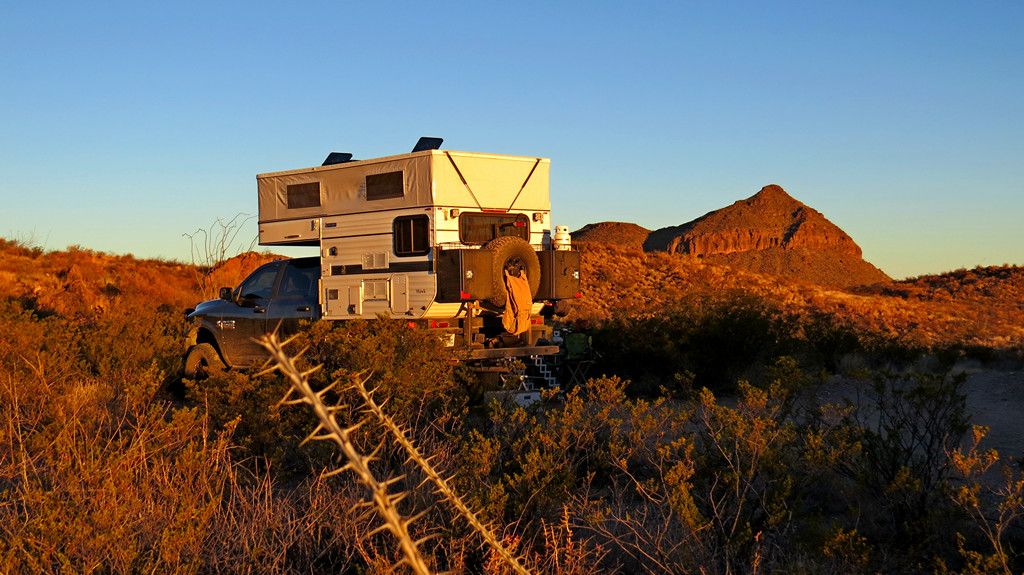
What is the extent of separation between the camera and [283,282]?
1312 centimetres

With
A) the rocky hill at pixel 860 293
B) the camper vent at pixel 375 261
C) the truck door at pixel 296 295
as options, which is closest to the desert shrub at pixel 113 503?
the camper vent at pixel 375 261

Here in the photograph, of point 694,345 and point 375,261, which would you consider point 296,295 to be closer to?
point 375,261

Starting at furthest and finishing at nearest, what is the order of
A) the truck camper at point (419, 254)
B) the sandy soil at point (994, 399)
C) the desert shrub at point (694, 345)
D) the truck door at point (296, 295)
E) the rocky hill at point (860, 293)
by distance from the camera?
the rocky hill at point (860, 293), the desert shrub at point (694, 345), the truck door at point (296, 295), the truck camper at point (419, 254), the sandy soil at point (994, 399)

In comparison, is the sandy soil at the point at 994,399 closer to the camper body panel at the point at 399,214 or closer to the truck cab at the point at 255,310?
the camper body panel at the point at 399,214

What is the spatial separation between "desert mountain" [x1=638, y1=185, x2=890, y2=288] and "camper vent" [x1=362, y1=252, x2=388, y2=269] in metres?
44.8

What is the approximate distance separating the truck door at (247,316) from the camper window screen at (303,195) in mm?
822

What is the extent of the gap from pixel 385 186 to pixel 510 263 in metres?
1.75

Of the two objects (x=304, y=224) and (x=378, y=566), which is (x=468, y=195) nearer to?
(x=304, y=224)

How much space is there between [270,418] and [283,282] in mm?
5598

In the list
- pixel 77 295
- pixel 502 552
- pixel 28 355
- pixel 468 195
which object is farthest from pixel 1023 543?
pixel 77 295

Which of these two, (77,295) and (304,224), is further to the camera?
(77,295)

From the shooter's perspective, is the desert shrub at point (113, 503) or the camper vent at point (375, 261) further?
the camper vent at point (375, 261)

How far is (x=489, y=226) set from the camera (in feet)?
39.3

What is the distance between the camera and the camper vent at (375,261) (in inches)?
469
